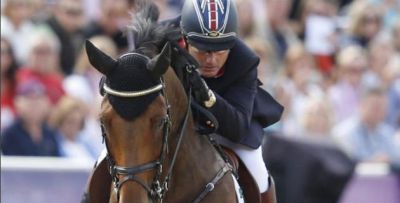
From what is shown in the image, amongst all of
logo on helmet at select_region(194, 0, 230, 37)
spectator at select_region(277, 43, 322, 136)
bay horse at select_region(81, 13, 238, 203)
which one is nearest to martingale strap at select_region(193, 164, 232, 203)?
bay horse at select_region(81, 13, 238, 203)

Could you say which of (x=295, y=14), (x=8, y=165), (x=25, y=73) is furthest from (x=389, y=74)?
(x=8, y=165)

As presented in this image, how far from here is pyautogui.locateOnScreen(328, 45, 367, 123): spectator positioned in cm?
1481

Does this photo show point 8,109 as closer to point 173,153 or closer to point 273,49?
point 273,49

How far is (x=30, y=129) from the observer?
11.7 m

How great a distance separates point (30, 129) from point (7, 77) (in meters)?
0.76

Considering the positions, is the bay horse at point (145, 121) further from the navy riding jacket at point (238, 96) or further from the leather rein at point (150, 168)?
the navy riding jacket at point (238, 96)

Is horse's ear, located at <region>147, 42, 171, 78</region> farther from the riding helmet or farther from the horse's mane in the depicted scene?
the riding helmet

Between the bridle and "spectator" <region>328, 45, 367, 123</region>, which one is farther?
"spectator" <region>328, 45, 367, 123</region>

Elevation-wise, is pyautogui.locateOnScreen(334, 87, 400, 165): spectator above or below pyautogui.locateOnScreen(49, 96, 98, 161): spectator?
below

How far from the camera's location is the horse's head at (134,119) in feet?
21.1

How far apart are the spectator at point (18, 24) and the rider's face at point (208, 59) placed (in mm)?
5535

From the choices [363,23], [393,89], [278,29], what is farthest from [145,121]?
[363,23]

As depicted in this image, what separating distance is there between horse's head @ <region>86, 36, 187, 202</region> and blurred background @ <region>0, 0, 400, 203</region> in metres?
4.55

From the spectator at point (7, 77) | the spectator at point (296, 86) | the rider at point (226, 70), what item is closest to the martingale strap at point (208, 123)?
the rider at point (226, 70)
